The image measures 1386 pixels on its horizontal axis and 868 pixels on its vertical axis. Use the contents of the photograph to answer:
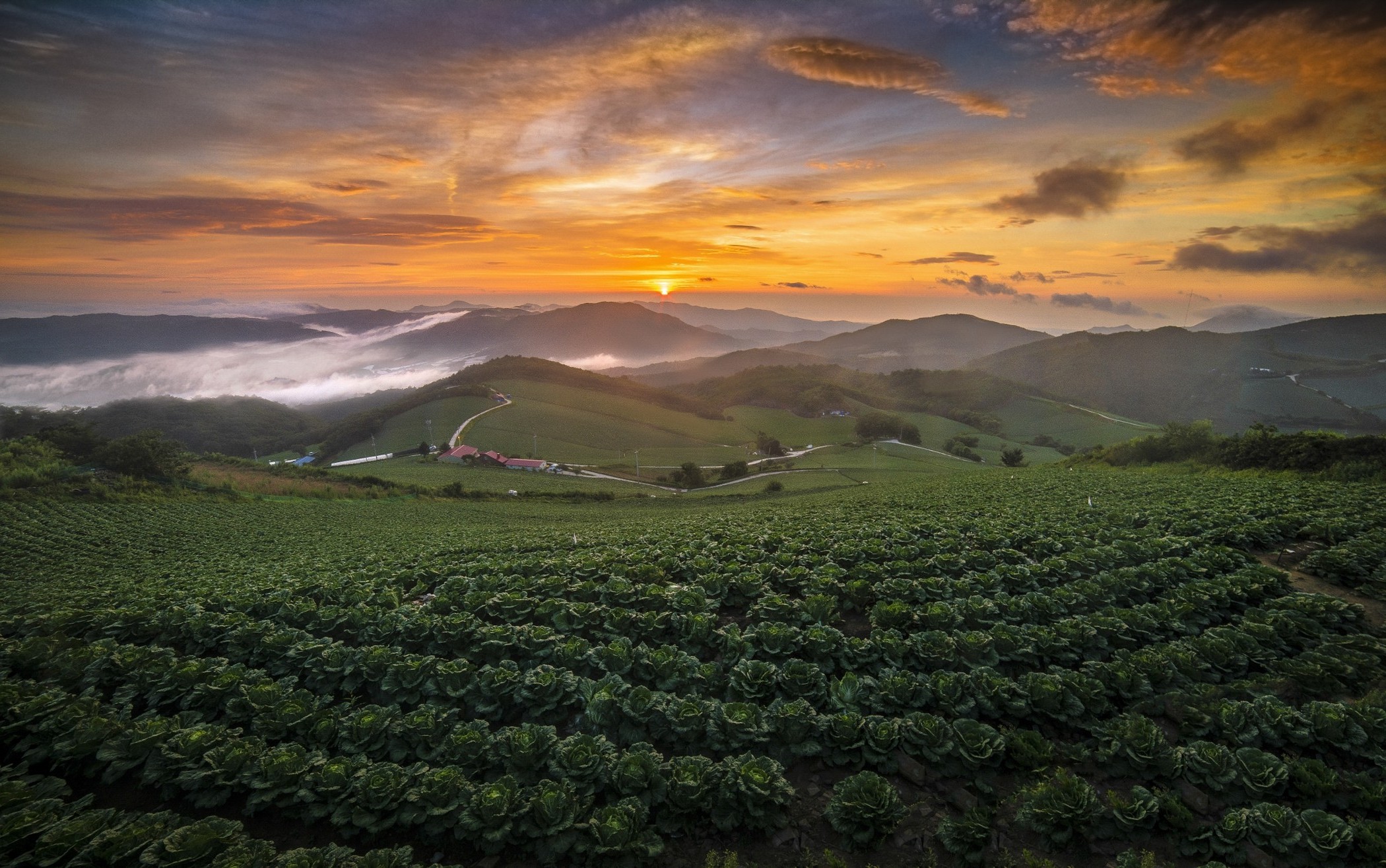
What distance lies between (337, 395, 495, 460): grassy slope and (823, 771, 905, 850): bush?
13373cm

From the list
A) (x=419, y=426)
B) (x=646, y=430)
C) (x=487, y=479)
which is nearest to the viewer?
(x=487, y=479)

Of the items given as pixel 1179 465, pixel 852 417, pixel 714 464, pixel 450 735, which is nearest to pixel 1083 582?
pixel 450 735

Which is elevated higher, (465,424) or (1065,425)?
(465,424)

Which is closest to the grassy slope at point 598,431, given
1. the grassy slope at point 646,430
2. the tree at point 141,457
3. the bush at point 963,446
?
the grassy slope at point 646,430

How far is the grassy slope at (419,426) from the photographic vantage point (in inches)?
5148

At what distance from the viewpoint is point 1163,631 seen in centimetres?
1062

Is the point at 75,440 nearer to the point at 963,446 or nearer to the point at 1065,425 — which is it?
the point at 963,446

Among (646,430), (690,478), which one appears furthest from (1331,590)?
(646,430)

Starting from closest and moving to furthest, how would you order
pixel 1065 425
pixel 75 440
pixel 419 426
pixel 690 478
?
pixel 75 440 → pixel 690 478 → pixel 419 426 → pixel 1065 425

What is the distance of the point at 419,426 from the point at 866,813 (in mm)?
151673

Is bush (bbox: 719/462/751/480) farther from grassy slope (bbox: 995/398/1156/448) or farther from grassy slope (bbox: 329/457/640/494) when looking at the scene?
grassy slope (bbox: 995/398/1156/448)

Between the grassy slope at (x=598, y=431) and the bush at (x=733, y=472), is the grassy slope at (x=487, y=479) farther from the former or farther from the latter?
the grassy slope at (x=598, y=431)

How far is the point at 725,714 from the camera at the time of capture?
7.84m

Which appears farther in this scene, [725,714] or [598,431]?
[598,431]
